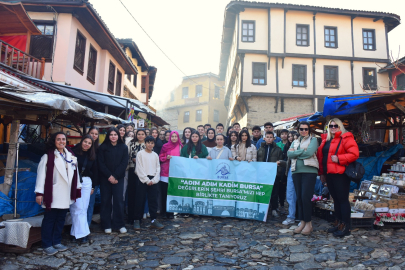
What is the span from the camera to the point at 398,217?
5.39 m

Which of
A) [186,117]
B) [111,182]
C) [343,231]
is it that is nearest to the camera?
[343,231]

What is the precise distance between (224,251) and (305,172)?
205cm

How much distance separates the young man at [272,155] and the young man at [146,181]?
2.50 meters

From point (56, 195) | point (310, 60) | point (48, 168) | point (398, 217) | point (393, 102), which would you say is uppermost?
point (310, 60)

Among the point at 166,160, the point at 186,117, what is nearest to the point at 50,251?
the point at 166,160

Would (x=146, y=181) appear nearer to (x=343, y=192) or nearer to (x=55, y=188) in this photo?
(x=55, y=188)

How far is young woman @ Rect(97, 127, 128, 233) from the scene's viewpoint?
518cm

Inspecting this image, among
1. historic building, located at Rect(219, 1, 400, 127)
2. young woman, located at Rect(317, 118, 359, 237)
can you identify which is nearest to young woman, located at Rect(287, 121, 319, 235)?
young woman, located at Rect(317, 118, 359, 237)

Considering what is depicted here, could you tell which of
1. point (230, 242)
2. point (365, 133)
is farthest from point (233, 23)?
point (230, 242)

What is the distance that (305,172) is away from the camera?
16.7 feet

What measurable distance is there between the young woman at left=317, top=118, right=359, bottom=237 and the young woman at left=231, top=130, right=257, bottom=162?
1666 millimetres

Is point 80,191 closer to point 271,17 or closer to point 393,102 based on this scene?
point 393,102

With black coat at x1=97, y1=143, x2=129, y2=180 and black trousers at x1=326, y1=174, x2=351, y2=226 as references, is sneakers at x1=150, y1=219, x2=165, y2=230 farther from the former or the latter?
black trousers at x1=326, y1=174, x2=351, y2=226

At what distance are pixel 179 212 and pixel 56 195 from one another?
9.21 ft
